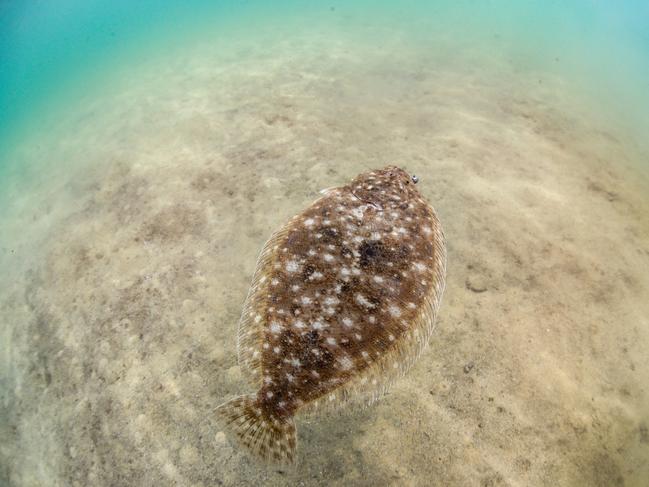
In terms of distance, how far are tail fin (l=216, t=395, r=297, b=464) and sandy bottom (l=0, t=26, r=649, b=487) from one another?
3.77 feet

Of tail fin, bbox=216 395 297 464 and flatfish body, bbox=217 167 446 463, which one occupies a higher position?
flatfish body, bbox=217 167 446 463

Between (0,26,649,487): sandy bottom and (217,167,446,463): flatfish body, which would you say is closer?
(217,167,446,463): flatfish body

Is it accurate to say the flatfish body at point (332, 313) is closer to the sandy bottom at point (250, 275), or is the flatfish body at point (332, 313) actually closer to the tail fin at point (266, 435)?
the tail fin at point (266, 435)

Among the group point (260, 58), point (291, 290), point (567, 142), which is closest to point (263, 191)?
point (291, 290)

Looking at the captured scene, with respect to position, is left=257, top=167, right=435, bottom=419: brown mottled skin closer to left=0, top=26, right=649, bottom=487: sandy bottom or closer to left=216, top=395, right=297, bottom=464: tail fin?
left=216, top=395, right=297, bottom=464: tail fin

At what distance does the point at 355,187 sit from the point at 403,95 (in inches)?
309

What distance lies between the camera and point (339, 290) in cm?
272

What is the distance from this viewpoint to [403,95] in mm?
10234

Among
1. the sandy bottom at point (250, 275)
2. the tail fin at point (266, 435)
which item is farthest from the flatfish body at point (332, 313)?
the sandy bottom at point (250, 275)

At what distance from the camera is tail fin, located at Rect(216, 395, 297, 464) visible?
245cm

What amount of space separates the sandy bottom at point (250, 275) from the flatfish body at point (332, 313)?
4.18ft

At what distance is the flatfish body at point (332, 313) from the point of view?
2.46 metres

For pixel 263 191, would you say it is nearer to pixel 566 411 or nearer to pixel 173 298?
pixel 173 298

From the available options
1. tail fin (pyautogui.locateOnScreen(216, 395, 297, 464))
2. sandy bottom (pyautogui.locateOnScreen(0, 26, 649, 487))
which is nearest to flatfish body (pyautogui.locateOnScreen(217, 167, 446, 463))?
tail fin (pyautogui.locateOnScreen(216, 395, 297, 464))
